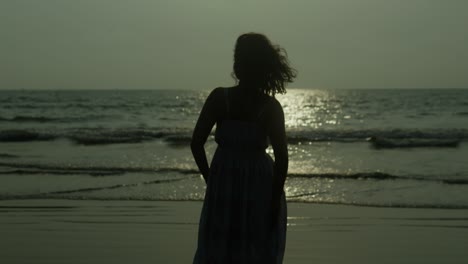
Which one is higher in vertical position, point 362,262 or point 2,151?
point 362,262

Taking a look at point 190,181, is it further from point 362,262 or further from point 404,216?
point 362,262

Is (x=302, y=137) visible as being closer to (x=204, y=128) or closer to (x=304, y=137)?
(x=304, y=137)

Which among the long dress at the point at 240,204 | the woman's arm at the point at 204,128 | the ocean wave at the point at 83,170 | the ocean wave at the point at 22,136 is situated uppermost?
the woman's arm at the point at 204,128

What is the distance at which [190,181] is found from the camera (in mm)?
13164

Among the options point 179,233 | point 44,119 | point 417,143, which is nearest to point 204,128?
point 179,233

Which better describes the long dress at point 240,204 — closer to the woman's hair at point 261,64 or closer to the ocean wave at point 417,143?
the woman's hair at point 261,64

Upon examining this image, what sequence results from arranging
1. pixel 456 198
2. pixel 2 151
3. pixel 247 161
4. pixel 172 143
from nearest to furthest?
pixel 247 161 < pixel 456 198 < pixel 2 151 < pixel 172 143

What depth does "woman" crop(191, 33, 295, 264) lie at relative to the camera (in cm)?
394

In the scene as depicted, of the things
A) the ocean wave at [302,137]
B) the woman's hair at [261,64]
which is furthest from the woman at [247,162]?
the ocean wave at [302,137]

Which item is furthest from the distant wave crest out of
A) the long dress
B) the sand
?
the long dress

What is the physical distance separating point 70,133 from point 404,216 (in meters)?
22.4

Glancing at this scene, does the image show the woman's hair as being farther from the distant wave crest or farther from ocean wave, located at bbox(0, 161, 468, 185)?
the distant wave crest

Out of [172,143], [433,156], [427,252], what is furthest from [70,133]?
[427,252]

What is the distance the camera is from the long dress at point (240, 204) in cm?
399
